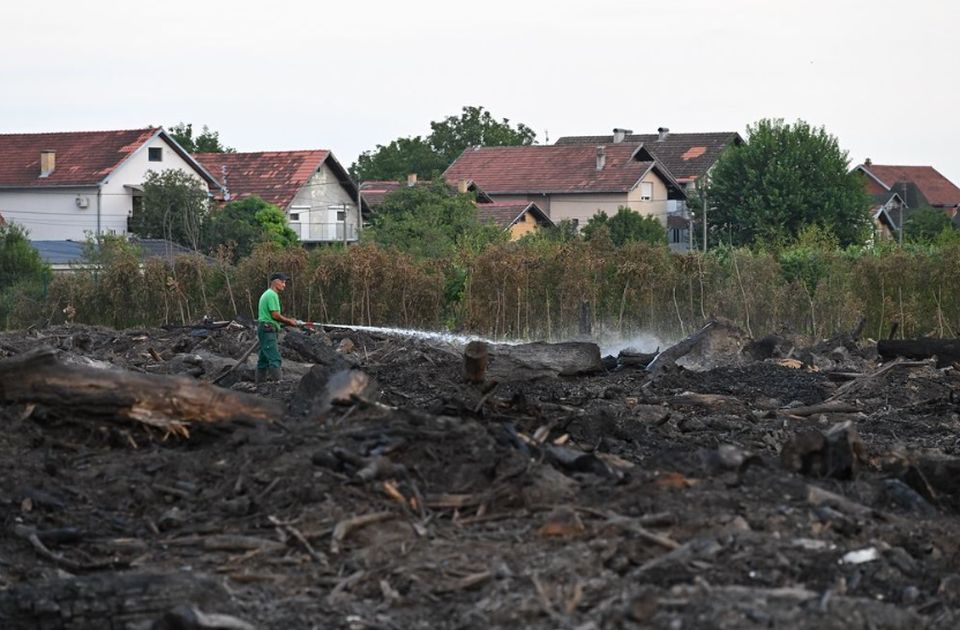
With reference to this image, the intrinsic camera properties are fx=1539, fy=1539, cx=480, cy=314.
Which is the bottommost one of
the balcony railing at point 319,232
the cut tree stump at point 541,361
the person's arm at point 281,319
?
the cut tree stump at point 541,361

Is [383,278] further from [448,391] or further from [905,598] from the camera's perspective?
[905,598]

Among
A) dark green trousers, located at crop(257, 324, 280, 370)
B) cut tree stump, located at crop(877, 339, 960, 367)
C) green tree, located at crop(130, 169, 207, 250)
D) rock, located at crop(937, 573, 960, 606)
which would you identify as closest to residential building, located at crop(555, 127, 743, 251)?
green tree, located at crop(130, 169, 207, 250)

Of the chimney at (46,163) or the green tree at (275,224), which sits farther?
the chimney at (46,163)

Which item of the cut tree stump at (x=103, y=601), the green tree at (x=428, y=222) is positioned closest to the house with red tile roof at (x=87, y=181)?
the green tree at (x=428, y=222)

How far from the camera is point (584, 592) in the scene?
752cm

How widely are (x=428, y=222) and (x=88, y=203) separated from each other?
496 inches

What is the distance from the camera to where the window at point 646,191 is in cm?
6534

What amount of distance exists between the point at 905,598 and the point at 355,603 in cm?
275

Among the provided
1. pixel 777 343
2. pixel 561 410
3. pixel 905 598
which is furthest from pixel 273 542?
pixel 777 343

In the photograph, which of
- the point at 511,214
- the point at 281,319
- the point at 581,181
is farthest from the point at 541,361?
the point at 581,181

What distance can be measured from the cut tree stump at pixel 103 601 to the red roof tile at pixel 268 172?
4902 cm

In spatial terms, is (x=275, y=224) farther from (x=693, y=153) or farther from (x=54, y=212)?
(x=693, y=153)

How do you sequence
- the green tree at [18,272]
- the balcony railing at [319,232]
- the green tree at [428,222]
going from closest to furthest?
the green tree at [18,272], the green tree at [428,222], the balcony railing at [319,232]

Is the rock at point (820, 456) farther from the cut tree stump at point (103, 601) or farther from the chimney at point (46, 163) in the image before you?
the chimney at point (46, 163)
